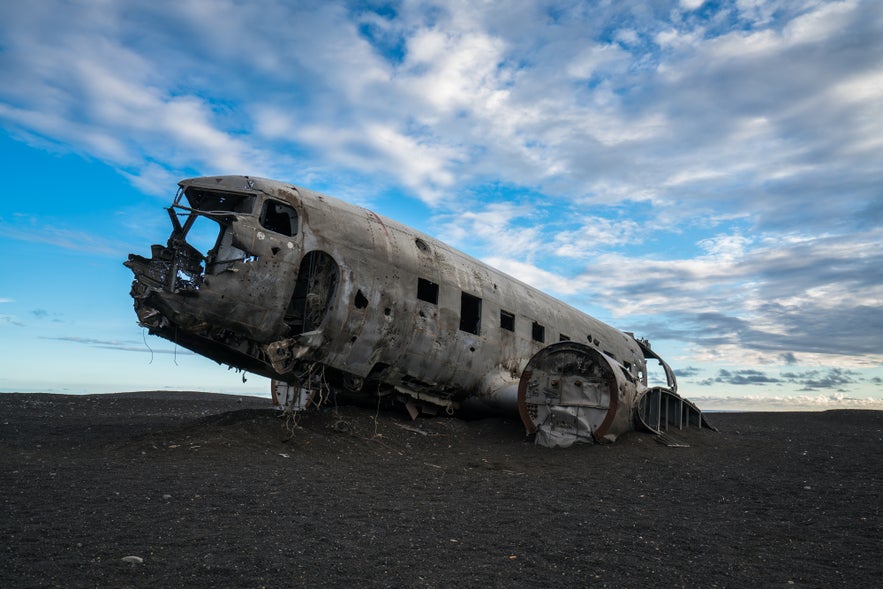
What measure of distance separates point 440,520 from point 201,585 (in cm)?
332

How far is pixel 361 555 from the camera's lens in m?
6.07

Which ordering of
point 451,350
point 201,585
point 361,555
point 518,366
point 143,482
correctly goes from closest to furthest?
point 201,585 → point 361,555 → point 143,482 → point 451,350 → point 518,366

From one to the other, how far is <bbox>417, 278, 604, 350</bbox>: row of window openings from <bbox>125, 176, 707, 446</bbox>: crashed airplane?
34mm

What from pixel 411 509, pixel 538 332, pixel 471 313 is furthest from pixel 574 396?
pixel 411 509

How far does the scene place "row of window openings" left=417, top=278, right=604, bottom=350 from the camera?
1402 cm

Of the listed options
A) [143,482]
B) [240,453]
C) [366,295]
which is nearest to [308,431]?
[240,453]

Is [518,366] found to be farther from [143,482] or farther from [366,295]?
[143,482]

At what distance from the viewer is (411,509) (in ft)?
26.8

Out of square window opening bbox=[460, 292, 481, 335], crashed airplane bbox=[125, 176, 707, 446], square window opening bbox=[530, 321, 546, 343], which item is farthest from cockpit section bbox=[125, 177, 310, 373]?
square window opening bbox=[530, 321, 546, 343]

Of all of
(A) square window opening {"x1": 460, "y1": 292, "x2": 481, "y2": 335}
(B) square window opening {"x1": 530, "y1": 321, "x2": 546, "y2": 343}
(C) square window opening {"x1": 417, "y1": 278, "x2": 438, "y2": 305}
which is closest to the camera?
(C) square window opening {"x1": 417, "y1": 278, "x2": 438, "y2": 305}

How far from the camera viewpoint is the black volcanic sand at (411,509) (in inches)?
224

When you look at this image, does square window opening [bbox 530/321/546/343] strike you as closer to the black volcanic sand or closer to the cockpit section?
the black volcanic sand

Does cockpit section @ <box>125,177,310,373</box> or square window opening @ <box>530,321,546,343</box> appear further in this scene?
square window opening @ <box>530,321,546,343</box>

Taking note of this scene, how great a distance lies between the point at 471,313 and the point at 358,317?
432 cm
